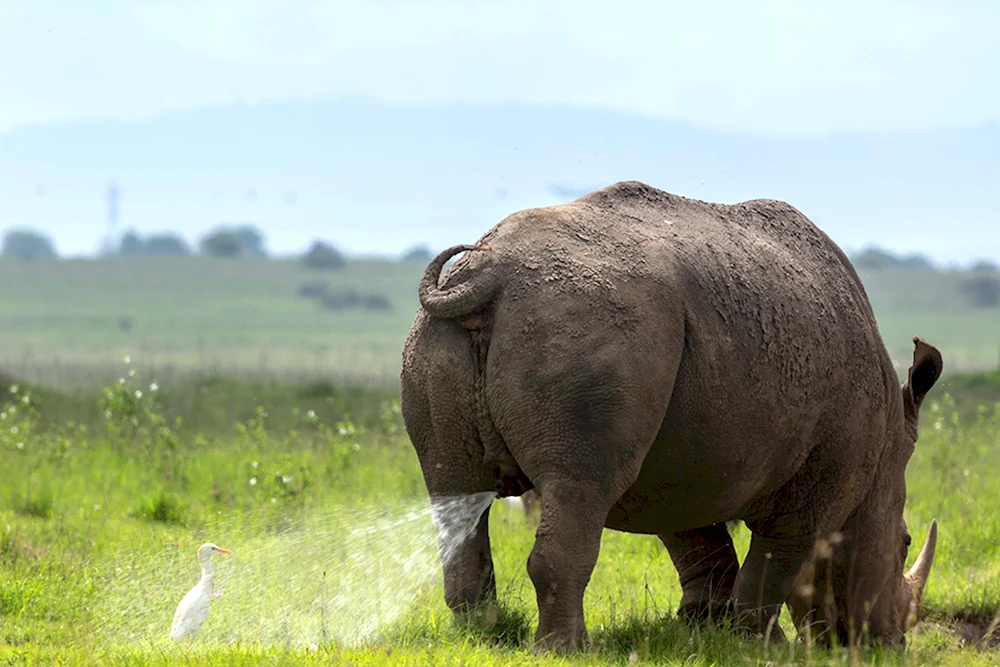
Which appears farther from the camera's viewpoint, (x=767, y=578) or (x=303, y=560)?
(x=303, y=560)

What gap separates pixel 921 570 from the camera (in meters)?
8.13

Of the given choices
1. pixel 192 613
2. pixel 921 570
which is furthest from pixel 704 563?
pixel 192 613

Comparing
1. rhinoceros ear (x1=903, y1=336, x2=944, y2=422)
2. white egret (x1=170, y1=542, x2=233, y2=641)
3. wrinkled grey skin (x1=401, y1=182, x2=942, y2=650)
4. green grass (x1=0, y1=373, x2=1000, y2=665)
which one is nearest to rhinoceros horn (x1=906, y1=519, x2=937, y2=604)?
green grass (x1=0, y1=373, x2=1000, y2=665)

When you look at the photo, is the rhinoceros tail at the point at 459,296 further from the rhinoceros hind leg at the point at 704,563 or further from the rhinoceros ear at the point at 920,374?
the rhinoceros ear at the point at 920,374

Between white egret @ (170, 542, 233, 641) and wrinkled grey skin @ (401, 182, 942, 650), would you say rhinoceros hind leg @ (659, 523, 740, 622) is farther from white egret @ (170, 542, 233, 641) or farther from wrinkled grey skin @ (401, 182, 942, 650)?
white egret @ (170, 542, 233, 641)

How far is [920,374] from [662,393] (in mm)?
2502

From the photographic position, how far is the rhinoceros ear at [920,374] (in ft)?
24.8

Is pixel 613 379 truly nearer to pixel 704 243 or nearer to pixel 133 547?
pixel 704 243

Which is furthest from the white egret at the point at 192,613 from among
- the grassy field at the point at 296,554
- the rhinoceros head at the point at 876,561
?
the rhinoceros head at the point at 876,561

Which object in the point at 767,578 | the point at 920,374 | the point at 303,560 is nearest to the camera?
the point at 767,578

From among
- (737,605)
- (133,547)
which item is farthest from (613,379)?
(133,547)

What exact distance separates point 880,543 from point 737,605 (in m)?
0.90

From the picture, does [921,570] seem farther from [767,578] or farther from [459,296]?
[459,296]

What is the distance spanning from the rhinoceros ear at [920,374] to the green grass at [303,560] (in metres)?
1.23
